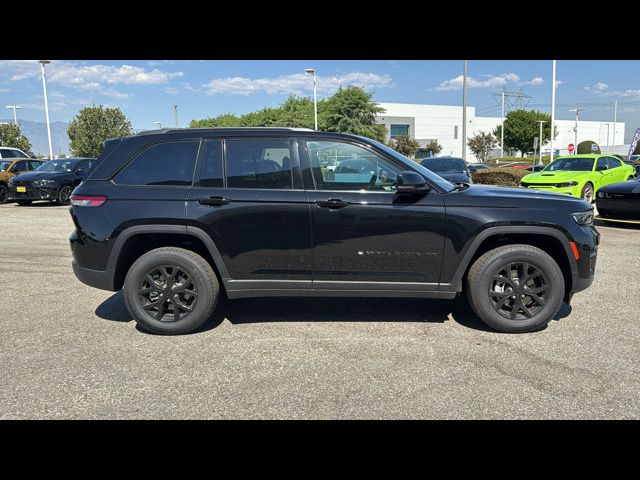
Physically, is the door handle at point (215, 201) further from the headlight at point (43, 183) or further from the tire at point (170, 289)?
the headlight at point (43, 183)

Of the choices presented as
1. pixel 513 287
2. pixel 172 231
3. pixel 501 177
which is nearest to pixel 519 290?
pixel 513 287

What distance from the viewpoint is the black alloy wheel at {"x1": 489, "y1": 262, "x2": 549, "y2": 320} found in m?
4.15

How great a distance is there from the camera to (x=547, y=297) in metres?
4.15

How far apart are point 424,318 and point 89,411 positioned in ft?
10.1

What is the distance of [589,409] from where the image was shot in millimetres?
2887

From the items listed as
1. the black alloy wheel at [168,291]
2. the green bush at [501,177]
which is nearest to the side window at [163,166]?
the black alloy wheel at [168,291]

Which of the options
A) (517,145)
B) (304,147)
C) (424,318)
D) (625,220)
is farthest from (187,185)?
(517,145)

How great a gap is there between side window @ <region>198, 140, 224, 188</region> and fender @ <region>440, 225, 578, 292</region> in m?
2.26

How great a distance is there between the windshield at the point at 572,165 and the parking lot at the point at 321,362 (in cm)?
898

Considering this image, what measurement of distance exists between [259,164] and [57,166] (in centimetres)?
1551

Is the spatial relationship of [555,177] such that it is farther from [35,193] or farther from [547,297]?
[35,193]

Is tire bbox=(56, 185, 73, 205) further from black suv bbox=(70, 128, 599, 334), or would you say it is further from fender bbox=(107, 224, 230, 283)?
fender bbox=(107, 224, 230, 283)
